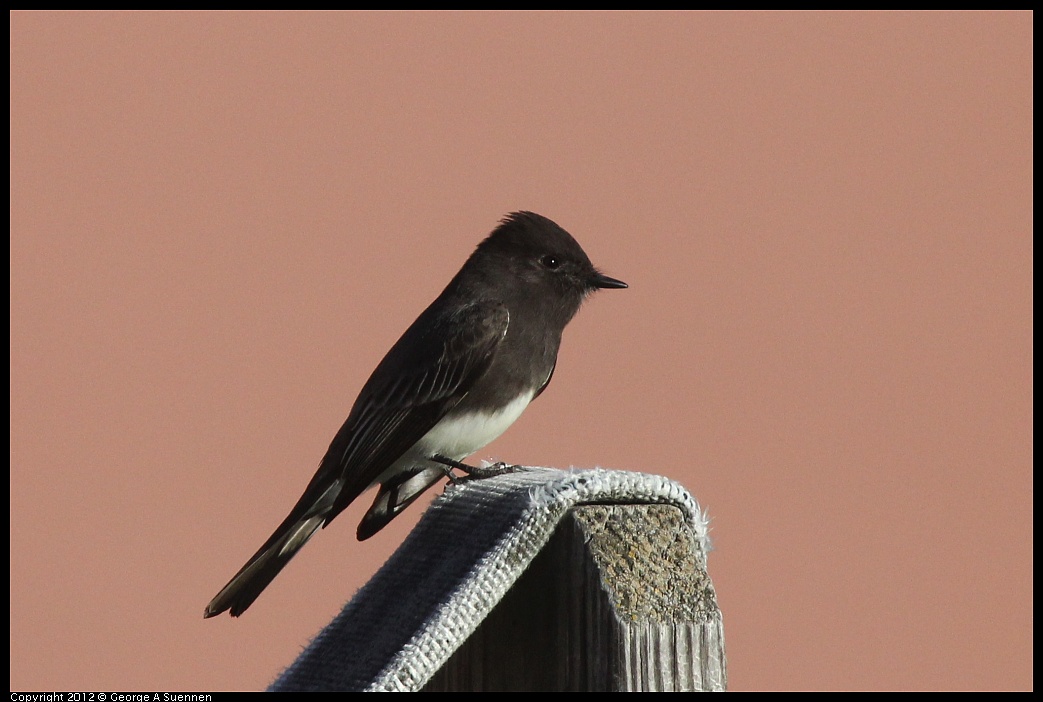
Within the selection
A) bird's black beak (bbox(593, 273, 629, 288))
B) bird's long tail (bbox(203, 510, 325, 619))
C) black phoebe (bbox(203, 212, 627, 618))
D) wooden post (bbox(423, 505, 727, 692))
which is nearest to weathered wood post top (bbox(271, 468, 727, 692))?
wooden post (bbox(423, 505, 727, 692))

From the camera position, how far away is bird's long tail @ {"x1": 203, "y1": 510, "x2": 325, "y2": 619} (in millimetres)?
3750

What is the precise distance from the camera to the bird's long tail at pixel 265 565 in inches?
148

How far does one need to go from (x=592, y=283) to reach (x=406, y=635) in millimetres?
2392

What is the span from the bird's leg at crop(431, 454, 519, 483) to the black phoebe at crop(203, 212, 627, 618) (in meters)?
0.01

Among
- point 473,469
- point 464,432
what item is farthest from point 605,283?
point 473,469

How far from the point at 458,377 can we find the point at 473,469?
17.7 inches

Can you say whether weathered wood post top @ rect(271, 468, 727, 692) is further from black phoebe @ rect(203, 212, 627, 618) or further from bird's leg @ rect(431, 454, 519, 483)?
black phoebe @ rect(203, 212, 627, 618)

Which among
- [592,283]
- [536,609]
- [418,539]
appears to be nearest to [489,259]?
[592,283]

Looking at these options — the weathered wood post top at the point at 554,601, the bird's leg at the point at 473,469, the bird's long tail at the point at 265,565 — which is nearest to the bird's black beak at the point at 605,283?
the bird's leg at the point at 473,469

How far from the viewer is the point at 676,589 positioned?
263 cm

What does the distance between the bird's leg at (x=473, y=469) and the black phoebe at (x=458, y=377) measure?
12mm

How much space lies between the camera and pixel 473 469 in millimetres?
4156

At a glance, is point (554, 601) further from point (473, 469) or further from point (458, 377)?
point (458, 377)
